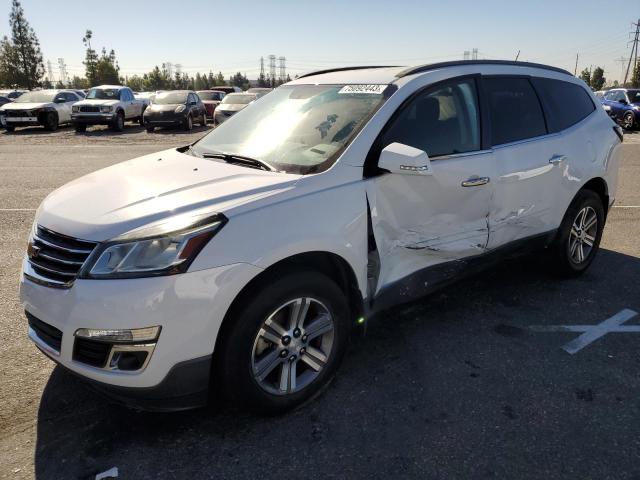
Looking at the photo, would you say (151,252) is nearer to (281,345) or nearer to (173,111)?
(281,345)

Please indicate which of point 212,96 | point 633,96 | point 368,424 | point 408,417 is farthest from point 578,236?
point 212,96

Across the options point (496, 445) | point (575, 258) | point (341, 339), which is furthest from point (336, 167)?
point (575, 258)

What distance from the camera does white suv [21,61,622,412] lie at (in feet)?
7.58

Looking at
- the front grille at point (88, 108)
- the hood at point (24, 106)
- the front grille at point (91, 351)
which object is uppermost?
the hood at point (24, 106)

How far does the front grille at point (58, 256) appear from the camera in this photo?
2385 mm

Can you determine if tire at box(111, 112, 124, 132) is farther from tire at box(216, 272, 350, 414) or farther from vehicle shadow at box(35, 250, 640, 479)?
tire at box(216, 272, 350, 414)

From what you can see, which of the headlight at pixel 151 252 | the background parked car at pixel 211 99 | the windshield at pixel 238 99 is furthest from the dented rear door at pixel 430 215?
the background parked car at pixel 211 99

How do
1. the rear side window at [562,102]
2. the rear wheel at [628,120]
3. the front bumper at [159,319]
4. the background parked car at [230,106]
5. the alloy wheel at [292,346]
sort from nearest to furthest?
1. the front bumper at [159,319]
2. the alloy wheel at [292,346]
3. the rear side window at [562,102]
4. the background parked car at [230,106]
5. the rear wheel at [628,120]

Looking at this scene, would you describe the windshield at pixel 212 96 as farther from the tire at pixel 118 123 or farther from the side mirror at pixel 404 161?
the side mirror at pixel 404 161

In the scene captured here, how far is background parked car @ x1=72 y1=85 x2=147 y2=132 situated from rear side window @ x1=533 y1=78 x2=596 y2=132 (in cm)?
1997

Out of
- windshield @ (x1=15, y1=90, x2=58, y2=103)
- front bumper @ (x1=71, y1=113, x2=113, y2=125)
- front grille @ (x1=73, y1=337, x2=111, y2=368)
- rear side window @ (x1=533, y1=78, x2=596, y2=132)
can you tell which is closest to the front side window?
rear side window @ (x1=533, y1=78, x2=596, y2=132)

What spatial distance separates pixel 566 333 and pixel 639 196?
233 inches

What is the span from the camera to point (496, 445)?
2537mm

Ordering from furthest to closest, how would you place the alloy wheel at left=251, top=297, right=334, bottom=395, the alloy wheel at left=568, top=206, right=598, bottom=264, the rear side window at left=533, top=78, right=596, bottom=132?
1. the alloy wheel at left=568, top=206, right=598, bottom=264
2. the rear side window at left=533, top=78, right=596, bottom=132
3. the alloy wheel at left=251, top=297, right=334, bottom=395
